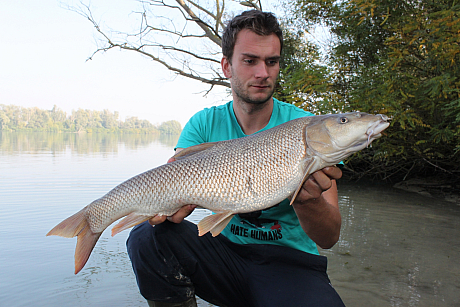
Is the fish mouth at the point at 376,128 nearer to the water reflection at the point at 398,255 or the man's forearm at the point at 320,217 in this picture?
the man's forearm at the point at 320,217

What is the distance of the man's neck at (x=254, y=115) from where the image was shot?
2658 mm

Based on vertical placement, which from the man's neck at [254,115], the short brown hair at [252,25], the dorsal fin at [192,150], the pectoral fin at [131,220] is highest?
the short brown hair at [252,25]

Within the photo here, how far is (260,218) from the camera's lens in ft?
7.86

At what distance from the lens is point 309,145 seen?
189 cm

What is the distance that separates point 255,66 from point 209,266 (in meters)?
1.57

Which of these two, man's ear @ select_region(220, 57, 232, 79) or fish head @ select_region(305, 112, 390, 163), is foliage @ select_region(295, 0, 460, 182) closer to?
man's ear @ select_region(220, 57, 232, 79)

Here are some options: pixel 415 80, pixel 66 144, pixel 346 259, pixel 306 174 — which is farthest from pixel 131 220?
pixel 66 144

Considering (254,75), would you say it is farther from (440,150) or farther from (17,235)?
(440,150)

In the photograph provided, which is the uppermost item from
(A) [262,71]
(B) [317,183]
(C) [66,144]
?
(A) [262,71]

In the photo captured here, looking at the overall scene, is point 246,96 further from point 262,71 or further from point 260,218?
point 260,218

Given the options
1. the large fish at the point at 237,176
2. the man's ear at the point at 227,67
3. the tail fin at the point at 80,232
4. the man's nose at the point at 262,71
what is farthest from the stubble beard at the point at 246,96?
the tail fin at the point at 80,232

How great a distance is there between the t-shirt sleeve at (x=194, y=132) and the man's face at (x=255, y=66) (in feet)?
1.21

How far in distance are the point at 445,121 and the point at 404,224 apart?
118 inches

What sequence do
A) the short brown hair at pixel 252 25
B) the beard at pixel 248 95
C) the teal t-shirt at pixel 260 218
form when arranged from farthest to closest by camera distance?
the short brown hair at pixel 252 25
the beard at pixel 248 95
the teal t-shirt at pixel 260 218
